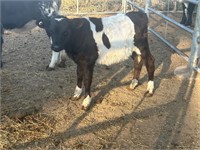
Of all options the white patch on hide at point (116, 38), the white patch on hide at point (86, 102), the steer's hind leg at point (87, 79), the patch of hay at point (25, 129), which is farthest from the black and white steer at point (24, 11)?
the patch of hay at point (25, 129)

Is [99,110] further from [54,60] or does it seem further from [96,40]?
[54,60]

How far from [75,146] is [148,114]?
1278 millimetres

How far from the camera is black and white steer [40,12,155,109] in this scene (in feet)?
14.4

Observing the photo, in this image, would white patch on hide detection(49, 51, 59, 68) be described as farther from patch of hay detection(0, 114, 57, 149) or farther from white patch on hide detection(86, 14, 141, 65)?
patch of hay detection(0, 114, 57, 149)

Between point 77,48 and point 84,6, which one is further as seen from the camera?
point 84,6

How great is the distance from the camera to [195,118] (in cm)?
457

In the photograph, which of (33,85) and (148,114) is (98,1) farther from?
(148,114)

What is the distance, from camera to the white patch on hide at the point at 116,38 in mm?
4785

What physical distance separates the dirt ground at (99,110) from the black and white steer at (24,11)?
747 mm

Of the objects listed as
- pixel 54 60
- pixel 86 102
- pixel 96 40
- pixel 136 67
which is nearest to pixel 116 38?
pixel 96 40

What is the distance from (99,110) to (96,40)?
3.28 ft

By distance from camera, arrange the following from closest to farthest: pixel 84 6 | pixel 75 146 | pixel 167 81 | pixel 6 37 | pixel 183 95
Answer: pixel 75 146, pixel 183 95, pixel 167 81, pixel 6 37, pixel 84 6

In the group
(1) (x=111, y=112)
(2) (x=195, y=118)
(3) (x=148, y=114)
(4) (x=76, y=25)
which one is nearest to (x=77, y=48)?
(4) (x=76, y=25)

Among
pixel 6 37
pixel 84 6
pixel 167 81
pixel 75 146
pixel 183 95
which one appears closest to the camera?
pixel 75 146
